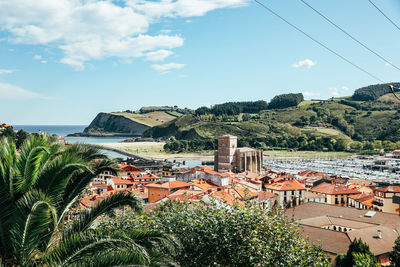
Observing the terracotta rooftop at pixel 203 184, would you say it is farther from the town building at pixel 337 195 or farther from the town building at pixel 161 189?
the town building at pixel 337 195

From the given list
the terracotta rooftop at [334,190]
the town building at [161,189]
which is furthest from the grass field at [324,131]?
Answer: the town building at [161,189]

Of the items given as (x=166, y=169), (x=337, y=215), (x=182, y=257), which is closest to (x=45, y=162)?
(x=182, y=257)

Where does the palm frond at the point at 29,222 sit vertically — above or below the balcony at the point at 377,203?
above

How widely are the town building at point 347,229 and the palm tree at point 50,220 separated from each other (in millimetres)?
13942

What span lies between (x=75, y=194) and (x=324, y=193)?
41.9m

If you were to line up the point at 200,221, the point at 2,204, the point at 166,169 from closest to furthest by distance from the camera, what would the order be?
the point at 2,204
the point at 200,221
the point at 166,169

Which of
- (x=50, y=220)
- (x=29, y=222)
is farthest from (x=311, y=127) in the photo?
(x=29, y=222)

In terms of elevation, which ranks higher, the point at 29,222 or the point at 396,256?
the point at 29,222

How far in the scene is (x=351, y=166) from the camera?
100750mm

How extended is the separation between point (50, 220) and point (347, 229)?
25703 millimetres

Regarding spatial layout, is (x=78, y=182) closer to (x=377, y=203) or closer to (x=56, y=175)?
(x=56, y=175)

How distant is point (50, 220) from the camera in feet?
19.3

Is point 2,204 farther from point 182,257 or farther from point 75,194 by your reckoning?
point 182,257

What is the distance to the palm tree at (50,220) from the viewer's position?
5.39 metres
